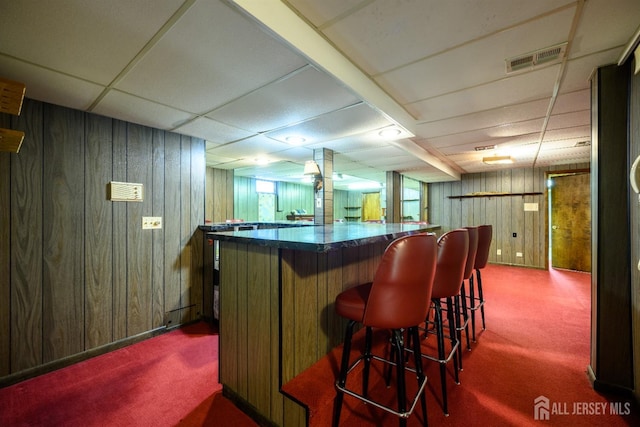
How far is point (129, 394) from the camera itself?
6.15ft

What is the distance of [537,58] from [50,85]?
342 centimetres

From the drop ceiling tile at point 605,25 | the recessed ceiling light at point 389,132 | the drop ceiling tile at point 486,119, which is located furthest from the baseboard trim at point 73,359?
the drop ceiling tile at point 605,25

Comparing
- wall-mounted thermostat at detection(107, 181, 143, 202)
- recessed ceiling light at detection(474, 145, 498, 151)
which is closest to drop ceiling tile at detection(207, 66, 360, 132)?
wall-mounted thermostat at detection(107, 181, 143, 202)

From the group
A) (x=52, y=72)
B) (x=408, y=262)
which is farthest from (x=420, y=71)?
(x=52, y=72)

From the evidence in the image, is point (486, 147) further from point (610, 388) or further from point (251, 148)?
point (251, 148)

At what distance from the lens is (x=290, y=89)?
1.99 meters

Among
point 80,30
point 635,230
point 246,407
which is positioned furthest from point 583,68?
point 246,407

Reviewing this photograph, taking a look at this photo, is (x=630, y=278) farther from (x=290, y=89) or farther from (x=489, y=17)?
(x=290, y=89)

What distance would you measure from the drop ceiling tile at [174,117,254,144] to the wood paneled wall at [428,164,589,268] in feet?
21.1

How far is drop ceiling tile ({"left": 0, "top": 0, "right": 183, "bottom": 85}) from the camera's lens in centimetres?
120

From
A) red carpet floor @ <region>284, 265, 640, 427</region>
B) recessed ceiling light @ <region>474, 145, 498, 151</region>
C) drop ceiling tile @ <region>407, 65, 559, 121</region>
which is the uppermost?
drop ceiling tile @ <region>407, 65, 559, 121</region>

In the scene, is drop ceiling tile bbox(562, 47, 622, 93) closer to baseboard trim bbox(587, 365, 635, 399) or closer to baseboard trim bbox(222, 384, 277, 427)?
baseboard trim bbox(587, 365, 635, 399)

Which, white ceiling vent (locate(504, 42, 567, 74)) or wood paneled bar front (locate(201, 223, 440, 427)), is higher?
white ceiling vent (locate(504, 42, 567, 74))

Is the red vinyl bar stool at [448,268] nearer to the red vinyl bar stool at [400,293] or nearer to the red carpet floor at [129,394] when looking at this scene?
the red vinyl bar stool at [400,293]
